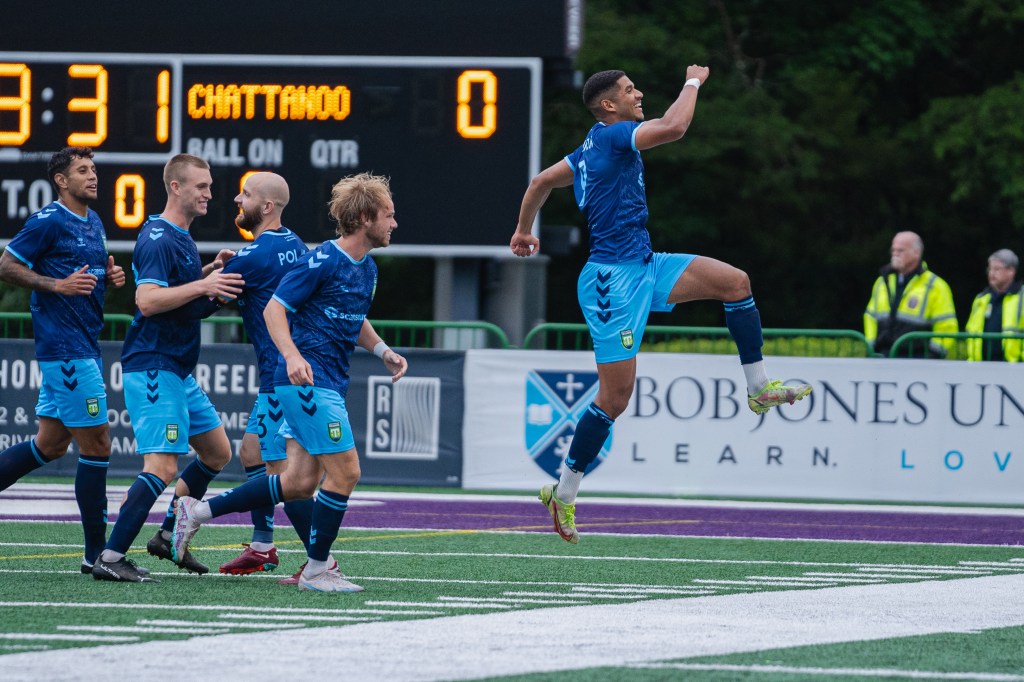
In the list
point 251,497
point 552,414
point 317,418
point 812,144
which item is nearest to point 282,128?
point 552,414

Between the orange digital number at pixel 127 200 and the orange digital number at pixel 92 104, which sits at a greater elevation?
the orange digital number at pixel 92 104

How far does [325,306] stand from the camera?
742 centimetres

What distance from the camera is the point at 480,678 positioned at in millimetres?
5363

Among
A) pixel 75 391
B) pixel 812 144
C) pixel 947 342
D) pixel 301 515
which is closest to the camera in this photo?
pixel 75 391

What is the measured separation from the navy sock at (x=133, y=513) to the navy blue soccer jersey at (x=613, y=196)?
244 centimetres

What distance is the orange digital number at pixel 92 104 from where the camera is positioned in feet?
49.8

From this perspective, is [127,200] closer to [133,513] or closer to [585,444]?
[585,444]

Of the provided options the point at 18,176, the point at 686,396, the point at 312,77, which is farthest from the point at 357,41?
the point at 686,396

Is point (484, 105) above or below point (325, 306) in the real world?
above

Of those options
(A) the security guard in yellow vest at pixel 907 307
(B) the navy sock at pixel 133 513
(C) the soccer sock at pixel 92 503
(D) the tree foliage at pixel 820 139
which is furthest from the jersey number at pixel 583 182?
(D) the tree foliage at pixel 820 139

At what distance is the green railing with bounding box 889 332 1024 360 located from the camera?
1423 centimetres

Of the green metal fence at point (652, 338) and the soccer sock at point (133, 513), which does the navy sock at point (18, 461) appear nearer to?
the soccer sock at point (133, 513)

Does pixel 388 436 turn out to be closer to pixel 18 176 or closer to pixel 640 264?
pixel 18 176

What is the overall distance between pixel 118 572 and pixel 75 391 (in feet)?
2.97
